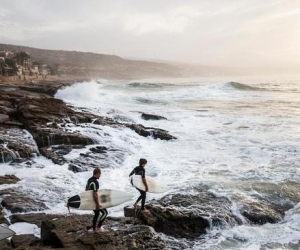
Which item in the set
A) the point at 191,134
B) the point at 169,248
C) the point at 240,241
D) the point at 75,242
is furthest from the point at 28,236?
the point at 191,134

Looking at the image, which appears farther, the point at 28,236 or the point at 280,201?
the point at 280,201

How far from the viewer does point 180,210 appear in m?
9.12

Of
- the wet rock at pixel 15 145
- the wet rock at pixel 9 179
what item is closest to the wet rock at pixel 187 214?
the wet rock at pixel 9 179

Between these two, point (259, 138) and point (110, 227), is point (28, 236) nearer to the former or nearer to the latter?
point (110, 227)

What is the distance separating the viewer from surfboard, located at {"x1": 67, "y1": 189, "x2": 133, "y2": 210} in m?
7.51

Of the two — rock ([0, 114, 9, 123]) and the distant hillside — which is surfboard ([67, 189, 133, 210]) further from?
the distant hillside

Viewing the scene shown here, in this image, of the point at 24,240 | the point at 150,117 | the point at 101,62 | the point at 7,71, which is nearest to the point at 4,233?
the point at 24,240

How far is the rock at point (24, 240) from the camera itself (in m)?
7.28

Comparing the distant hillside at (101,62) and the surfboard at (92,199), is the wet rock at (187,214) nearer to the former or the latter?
the surfboard at (92,199)

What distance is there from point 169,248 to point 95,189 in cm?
204

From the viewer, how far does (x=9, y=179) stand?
11328mm

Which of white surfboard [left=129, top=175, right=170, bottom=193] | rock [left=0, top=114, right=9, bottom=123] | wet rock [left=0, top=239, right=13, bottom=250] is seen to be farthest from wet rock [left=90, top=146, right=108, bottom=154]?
wet rock [left=0, top=239, right=13, bottom=250]

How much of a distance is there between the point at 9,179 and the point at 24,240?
14.3 ft

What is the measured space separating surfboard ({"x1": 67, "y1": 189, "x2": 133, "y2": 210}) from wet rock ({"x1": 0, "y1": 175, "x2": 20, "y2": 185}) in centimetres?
435
